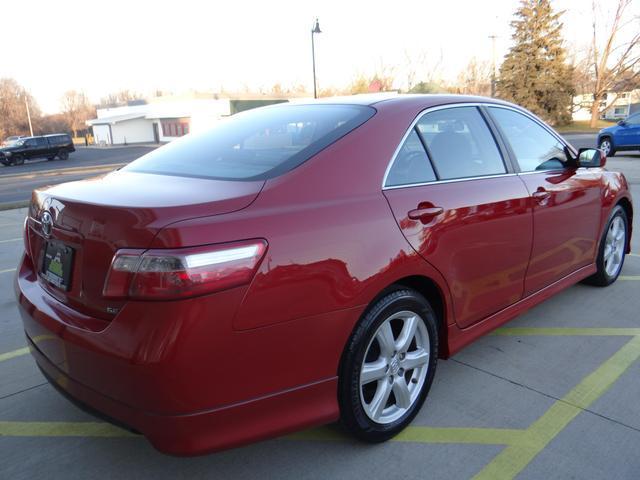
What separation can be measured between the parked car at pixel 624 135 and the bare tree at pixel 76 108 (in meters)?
94.9

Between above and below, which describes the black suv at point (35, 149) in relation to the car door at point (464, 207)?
below

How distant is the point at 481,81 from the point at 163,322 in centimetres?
6444

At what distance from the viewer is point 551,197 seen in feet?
11.5

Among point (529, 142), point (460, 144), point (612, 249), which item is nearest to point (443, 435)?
point (460, 144)

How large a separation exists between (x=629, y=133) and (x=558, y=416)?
55.1ft

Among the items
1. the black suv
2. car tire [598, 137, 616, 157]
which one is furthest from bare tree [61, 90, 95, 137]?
car tire [598, 137, 616, 157]

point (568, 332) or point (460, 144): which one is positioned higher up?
point (460, 144)

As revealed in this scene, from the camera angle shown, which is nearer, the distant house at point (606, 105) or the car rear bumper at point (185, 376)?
the car rear bumper at point (185, 376)

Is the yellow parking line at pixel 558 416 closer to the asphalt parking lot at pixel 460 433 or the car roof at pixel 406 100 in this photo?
the asphalt parking lot at pixel 460 433

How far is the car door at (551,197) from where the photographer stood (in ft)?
11.2

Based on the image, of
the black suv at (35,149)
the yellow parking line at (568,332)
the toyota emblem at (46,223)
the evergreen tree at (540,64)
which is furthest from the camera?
the evergreen tree at (540,64)

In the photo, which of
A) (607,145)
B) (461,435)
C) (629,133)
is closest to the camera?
(461,435)

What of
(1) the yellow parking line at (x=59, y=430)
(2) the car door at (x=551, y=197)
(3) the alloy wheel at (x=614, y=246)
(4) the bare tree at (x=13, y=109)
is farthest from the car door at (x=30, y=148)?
(4) the bare tree at (x=13, y=109)

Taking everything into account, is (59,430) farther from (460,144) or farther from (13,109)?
(13,109)
